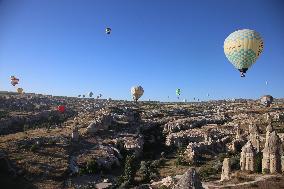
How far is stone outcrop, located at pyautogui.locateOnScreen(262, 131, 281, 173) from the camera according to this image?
168 ft

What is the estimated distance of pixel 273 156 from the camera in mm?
51188

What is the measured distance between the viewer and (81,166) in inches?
2726

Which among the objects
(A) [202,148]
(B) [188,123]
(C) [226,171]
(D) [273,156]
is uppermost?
(B) [188,123]

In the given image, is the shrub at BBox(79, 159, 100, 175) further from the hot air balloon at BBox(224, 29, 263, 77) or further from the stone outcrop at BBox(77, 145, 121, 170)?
the hot air balloon at BBox(224, 29, 263, 77)

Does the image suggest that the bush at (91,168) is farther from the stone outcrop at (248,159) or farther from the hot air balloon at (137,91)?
the hot air balloon at (137,91)

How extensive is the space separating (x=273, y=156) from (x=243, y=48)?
1811 centimetres

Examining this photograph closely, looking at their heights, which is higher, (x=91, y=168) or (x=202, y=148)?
(x=202, y=148)

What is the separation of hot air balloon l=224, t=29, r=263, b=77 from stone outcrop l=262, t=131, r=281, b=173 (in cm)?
1362

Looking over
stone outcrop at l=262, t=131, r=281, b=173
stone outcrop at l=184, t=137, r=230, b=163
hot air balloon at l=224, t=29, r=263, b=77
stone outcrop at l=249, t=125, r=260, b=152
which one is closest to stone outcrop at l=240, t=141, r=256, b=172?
stone outcrop at l=262, t=131, r=281, b=173

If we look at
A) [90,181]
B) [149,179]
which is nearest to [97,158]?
[90,181]

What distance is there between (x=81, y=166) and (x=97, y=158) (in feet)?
16.8

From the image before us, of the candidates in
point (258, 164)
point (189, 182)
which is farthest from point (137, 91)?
point (189, 182)

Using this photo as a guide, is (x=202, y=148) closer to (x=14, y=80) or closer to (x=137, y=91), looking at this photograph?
(x=137, y=91)

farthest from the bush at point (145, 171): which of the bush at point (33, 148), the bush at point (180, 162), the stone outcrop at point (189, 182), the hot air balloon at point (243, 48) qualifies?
the stone outcrop at point (189, 182)
